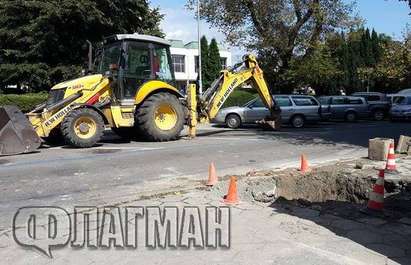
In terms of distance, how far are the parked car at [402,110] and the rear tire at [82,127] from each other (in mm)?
20796

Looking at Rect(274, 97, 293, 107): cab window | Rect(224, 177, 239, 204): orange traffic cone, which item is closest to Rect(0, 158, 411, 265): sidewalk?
Rect(224, 177, 239, 204): orange traffic cone

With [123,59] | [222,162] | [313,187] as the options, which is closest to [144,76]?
[123,59]

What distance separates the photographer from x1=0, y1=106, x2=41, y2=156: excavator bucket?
44.6ft

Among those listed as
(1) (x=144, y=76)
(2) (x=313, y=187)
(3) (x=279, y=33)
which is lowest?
(2) (x=313, y=187)

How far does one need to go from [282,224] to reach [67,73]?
78.5 feet

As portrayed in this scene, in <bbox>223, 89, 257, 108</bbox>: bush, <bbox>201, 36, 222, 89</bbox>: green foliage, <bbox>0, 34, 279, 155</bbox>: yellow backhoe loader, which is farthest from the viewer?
<bbox>201, 36, 222, 89</bbox>: green foliage

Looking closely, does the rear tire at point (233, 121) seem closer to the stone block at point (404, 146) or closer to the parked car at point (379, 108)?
the parked car at point (379, 108)

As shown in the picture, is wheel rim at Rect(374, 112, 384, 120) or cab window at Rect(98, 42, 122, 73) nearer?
cab window at Rect(98, 42, 122, 73)

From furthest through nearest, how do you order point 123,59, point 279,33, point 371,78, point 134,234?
point 371,78 → point 279,33 → point 123,59 → point 134,234

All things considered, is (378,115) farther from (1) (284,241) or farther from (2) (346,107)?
(1) (284,241)

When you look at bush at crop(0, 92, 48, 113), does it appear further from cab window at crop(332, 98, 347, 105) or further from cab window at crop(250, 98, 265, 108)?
cab window at crop(332, 98, 347, 105)

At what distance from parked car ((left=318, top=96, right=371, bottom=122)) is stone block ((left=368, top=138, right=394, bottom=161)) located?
17325mm

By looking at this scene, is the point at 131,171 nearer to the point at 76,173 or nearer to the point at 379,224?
the point at 76,173

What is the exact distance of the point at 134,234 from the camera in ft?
20.7
